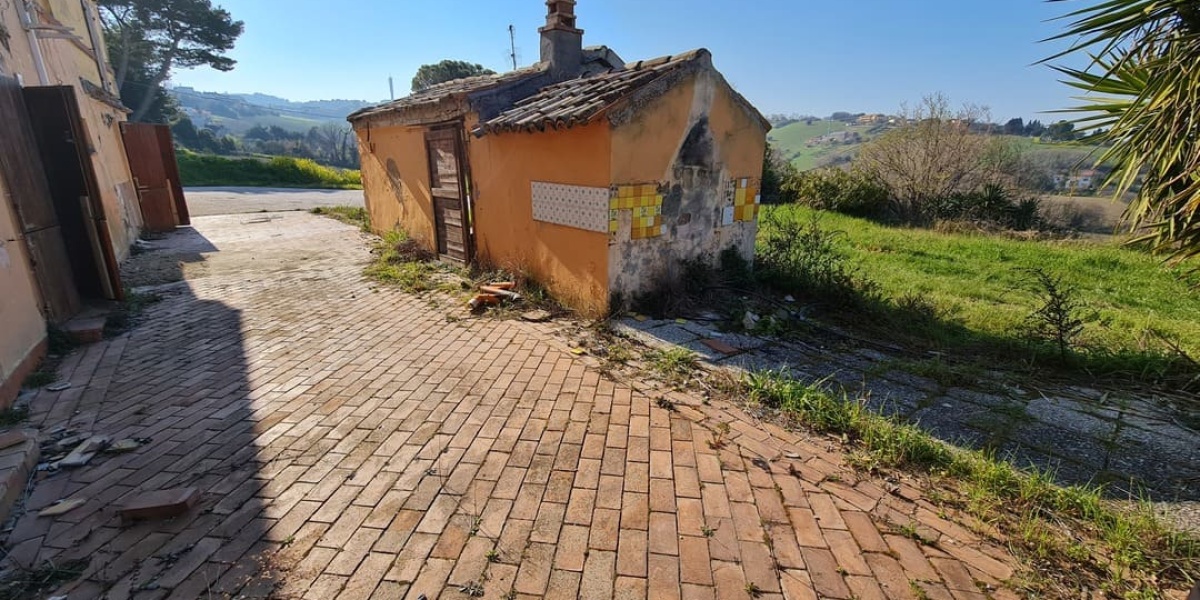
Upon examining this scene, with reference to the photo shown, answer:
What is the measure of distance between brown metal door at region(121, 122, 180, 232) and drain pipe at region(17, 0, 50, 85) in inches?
255

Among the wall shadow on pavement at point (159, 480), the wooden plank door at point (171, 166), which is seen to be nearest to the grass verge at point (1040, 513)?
the wall shadow on pavement at point (159, 480)

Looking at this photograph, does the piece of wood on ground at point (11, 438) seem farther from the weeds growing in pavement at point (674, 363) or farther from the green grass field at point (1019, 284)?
the green grass field at point (1019, 284)

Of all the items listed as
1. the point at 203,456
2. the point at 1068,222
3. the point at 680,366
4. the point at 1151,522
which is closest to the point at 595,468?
the point at 680,366

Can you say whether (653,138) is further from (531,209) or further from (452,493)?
(452,493)

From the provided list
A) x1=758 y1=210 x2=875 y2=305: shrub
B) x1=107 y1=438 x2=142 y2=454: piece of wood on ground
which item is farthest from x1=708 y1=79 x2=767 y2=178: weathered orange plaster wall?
x1=107 y1=438 x2=142 y2=454: piece of wood on ground

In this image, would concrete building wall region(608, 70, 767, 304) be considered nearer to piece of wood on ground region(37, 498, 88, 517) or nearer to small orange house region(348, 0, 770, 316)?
small orange house region(348, 0, 770, 316)

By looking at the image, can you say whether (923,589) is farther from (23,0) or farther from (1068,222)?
(1068,222)

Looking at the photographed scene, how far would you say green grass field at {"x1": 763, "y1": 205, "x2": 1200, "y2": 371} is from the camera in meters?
5.52

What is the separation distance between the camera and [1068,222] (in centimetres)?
1627

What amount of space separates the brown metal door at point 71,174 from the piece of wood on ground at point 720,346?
7.04 m

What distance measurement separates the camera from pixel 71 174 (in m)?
5.50

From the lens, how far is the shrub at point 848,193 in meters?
17.8

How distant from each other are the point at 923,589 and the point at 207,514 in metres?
3.72

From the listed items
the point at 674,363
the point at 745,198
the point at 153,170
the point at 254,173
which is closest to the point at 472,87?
the point at 745,198
